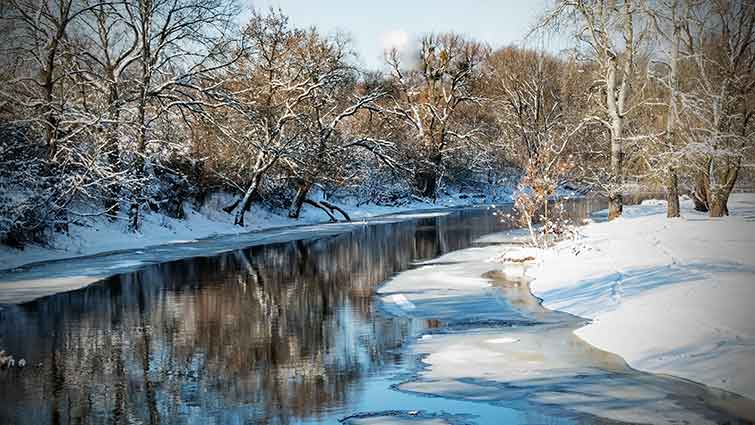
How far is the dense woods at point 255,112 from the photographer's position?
24828mm

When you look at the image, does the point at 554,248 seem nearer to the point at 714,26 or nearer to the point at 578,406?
the point at 714,26

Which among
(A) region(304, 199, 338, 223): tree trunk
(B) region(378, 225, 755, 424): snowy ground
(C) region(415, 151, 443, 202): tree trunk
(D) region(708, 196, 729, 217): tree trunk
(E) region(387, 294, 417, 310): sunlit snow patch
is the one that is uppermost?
(C) region(415, 151, 443, 202): tree trunk

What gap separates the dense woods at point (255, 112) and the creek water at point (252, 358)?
7.12 metres

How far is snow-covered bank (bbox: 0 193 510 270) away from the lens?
24219 millimetres

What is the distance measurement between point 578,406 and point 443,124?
2110 inches

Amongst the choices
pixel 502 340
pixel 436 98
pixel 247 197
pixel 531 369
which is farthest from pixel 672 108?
→ pixel 436 98

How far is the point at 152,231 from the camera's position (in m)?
30.5

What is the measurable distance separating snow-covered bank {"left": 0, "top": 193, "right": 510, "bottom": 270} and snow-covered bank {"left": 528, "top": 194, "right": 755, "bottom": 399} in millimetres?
14696

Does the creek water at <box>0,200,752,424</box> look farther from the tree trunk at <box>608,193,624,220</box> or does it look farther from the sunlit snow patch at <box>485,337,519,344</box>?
the tree trunk at <box>608,193,624,220</box>

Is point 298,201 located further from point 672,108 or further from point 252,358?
point 252,358

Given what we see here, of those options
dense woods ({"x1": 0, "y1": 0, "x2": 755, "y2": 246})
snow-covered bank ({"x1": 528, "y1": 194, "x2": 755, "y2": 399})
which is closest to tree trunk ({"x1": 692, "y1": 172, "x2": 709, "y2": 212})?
dense woods ({"x1": 0, "y1": 0, "x2": 755, "y2": 246})

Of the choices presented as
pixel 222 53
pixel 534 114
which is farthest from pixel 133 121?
pixel 534 114

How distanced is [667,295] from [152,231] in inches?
884

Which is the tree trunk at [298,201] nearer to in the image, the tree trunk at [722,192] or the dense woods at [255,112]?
Answer: the dense woods at [255,112]
